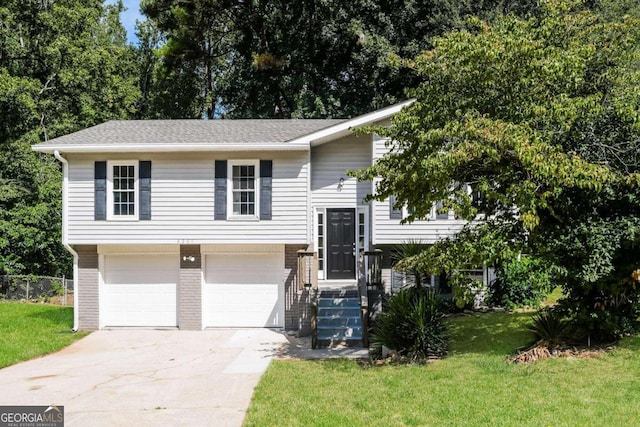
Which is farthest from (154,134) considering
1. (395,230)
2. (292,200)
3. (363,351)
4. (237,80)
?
(237,80)

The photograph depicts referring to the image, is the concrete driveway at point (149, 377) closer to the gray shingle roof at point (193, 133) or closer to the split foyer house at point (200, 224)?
the split foyer house at point (200, 224)

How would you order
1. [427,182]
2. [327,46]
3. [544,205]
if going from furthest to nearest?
[327,46] → [427,182] → [544,205]

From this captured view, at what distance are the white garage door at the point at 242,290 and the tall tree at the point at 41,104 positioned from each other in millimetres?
10431

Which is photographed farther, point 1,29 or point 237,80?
point 237,80

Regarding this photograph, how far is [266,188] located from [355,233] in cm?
293

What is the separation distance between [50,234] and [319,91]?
13.5 m

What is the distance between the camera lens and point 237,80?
94.0 ft

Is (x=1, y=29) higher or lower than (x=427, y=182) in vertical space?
higher

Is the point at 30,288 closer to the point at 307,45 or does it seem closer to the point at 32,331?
the point at 32,331

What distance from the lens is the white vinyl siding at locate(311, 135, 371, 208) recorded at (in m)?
15.5

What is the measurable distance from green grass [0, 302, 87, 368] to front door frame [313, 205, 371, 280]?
21.8 ft

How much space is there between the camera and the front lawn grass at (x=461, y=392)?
6789 millimetres

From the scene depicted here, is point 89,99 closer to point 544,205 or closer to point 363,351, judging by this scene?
point 363,351

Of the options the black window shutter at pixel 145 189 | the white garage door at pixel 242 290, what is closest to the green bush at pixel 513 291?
the white garage door at pixel 242 290
